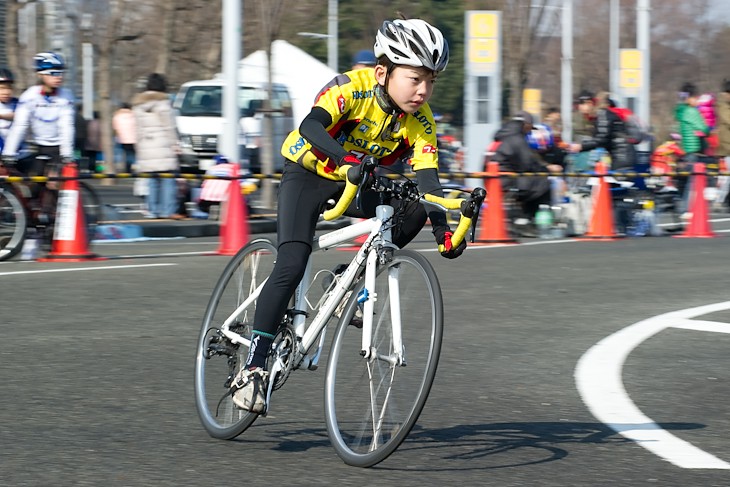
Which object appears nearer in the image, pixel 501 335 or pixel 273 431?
pixel 273 431

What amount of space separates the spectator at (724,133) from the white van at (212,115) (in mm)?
9254

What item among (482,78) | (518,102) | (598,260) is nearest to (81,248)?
(598,260)

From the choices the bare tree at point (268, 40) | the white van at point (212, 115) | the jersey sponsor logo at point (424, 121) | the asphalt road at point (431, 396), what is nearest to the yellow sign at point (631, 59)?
the white van at point (212, 115)

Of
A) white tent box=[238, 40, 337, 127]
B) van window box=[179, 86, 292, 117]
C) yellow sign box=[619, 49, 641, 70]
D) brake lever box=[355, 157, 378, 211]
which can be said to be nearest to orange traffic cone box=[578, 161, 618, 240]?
brake lever box=[355, 157, 378, 211]

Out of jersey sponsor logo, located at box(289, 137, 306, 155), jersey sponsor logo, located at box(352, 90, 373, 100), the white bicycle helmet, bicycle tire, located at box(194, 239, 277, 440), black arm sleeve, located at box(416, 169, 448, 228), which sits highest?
the white bicycle helmet

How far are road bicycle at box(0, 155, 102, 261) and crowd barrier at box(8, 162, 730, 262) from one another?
82 mm

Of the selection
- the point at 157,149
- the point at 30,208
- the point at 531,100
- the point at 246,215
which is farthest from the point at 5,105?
the point at 531,100

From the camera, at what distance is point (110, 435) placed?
5902 millimetres

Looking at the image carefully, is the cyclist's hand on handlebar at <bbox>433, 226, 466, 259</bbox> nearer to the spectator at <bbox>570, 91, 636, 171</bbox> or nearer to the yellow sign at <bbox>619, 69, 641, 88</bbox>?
the spectator at <bbox>570, 91, 636, 171</bbox>

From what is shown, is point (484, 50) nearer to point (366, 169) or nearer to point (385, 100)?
point (385, 100)

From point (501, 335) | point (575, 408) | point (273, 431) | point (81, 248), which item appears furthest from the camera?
point (81, 248)

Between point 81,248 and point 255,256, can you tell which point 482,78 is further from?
point 255,256

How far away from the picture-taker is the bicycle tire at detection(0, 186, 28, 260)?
44.0ft

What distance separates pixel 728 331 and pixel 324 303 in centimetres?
472
